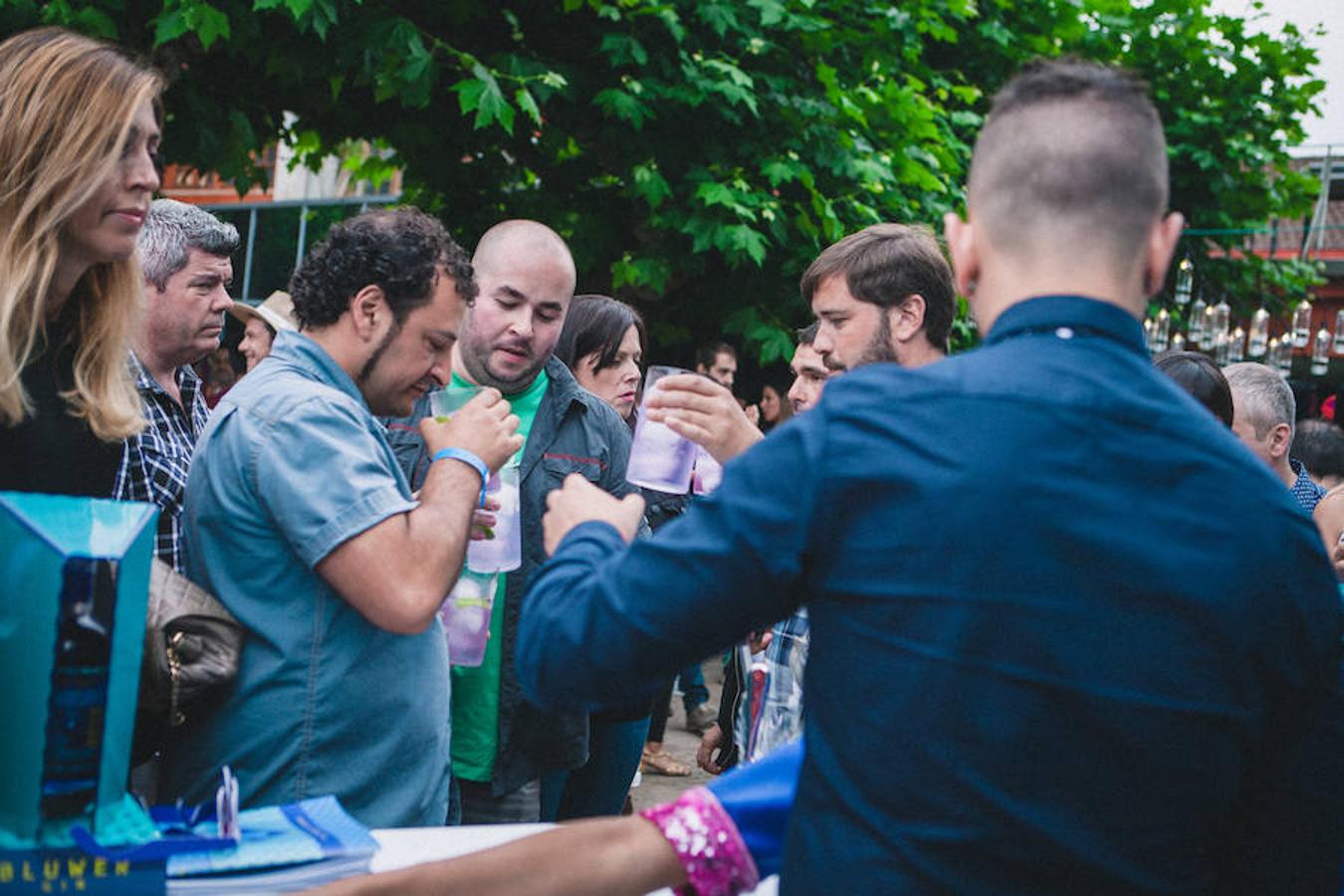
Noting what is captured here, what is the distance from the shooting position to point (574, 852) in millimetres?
1560

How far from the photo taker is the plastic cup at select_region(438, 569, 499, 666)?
2783mm

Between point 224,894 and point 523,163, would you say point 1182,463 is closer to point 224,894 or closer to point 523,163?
point 224,894

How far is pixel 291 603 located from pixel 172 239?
196 cm

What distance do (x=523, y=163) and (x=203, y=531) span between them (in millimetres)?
5781

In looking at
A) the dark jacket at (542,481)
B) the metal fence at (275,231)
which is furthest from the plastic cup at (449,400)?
the metal fence at (275,231)

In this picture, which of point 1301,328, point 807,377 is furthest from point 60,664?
point 1301,328

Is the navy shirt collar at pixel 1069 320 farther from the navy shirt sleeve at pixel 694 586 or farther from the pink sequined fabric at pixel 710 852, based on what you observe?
the pink sequined fabric at pixel 710 852

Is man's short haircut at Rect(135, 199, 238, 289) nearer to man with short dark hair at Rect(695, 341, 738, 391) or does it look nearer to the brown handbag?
the brown handbag

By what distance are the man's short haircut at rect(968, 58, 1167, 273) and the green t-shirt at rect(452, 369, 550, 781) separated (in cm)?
198

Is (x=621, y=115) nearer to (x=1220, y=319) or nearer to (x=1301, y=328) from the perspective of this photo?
(x=1220, y=319)

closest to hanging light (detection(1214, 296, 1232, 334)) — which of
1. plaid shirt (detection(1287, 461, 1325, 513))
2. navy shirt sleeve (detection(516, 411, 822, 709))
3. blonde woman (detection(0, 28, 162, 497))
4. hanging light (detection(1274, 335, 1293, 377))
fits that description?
hanging light (detection(1274, 335, 1293, 377))

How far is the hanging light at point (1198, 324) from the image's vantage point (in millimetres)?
12398

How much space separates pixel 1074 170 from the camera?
135 centimetres

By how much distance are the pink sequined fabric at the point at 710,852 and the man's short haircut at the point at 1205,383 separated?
2.35 m
